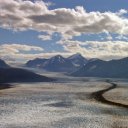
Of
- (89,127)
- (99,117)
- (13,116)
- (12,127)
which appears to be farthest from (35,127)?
(99,117)

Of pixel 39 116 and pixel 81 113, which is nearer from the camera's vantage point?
pixel 39 116

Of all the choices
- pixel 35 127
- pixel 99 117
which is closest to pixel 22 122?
pixel 35 127

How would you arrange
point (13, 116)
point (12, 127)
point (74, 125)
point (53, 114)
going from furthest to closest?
1. point (53, 114)
2. point (13, 116)
3. point (74, 125)
4. point (12, 127)

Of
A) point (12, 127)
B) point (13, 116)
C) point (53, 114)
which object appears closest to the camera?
point (12, 127)

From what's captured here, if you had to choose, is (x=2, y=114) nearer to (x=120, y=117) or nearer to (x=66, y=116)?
(x=66, y=116)

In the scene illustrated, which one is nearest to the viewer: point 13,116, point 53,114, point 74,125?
point 74,125

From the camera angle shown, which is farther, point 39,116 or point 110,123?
point 39,116

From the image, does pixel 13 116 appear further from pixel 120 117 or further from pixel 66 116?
pixel 120 117

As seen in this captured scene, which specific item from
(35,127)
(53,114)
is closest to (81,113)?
(53,114)

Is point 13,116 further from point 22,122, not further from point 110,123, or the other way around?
point 110,123
